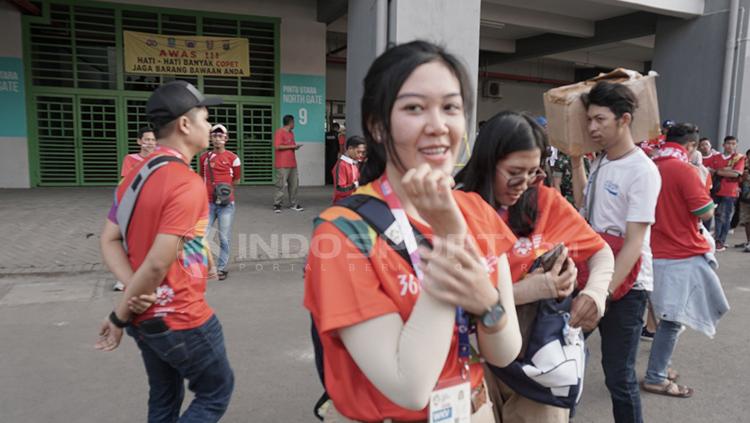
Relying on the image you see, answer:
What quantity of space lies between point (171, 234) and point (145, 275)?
0.65ft

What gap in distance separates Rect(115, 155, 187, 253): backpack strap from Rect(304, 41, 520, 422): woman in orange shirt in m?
1.32

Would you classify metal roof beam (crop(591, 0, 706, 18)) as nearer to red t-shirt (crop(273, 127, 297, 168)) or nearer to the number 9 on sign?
red t-shirt (crop(273, 127, 297, 168))

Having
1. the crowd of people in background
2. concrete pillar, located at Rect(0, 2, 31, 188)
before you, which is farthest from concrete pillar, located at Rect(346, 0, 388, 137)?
concrete pillar, located at Rect(0, 2, 31, 188)

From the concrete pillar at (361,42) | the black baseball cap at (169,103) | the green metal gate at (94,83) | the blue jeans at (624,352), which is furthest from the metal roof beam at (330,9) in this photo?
the blue jeans at (624,352)

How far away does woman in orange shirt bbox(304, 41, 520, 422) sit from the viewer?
100 centimetres

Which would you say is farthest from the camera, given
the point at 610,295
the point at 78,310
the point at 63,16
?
the point at 63,16

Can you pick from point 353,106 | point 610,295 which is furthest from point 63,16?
point 610,295

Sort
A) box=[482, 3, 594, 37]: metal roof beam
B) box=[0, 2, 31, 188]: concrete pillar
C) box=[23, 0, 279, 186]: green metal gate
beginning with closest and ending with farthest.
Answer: box=[0, 2, 31, 188]: concrete pillar, box=[23, 0, 279, 186]: green metal gate, box=[482, 3, 594, 37]: metal roof beam

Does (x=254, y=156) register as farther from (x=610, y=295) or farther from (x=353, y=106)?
(x=610, y=295)

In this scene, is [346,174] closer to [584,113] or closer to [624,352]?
[584,113]

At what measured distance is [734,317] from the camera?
503cm

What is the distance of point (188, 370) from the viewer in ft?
7.64

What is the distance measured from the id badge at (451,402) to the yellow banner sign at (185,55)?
40.1ft

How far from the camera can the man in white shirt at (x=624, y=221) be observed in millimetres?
2432
